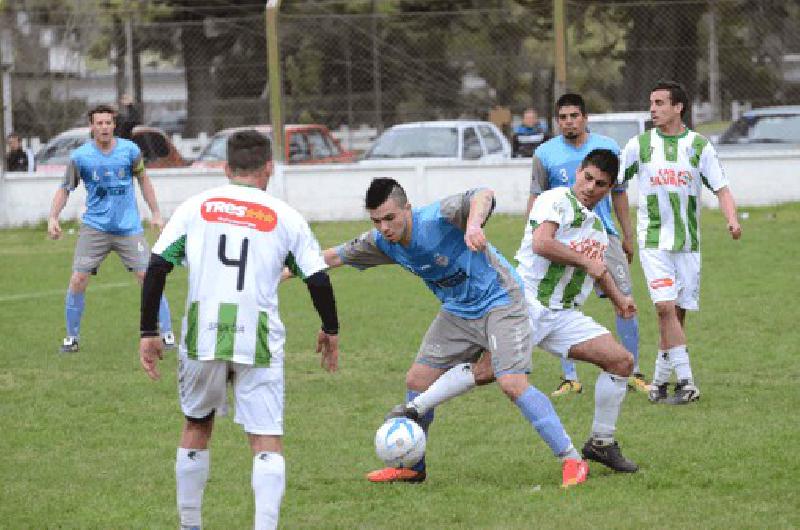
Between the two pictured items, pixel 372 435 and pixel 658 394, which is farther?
pixel 658 394

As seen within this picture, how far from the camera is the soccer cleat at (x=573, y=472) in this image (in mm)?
7004

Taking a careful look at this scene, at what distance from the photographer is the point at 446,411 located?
9133 mm

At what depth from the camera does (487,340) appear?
23.5 ft

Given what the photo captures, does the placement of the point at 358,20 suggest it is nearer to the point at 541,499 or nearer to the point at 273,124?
the point at 273,124

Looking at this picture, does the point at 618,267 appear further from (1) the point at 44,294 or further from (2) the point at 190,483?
(1) the point at 44,294

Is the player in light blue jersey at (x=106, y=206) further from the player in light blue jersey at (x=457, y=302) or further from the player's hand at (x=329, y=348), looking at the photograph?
the player's hand at (x=329, y=348)

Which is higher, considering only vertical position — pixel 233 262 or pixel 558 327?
pixel 233 262

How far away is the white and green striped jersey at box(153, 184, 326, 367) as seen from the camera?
5.84 metres

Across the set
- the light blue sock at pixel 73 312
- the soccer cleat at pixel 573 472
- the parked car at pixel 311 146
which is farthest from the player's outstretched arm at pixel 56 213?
the parked car at pixel 311 146

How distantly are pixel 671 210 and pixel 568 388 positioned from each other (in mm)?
1362


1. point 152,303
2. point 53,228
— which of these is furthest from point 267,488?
point 53,228

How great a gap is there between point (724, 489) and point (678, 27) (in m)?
15.7

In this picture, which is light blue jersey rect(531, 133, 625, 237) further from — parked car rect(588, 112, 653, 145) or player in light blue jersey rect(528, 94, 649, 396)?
parked car rect(588, 112, 653, 145)

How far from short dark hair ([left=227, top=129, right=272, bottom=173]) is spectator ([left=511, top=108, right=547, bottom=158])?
16783 millimetres
